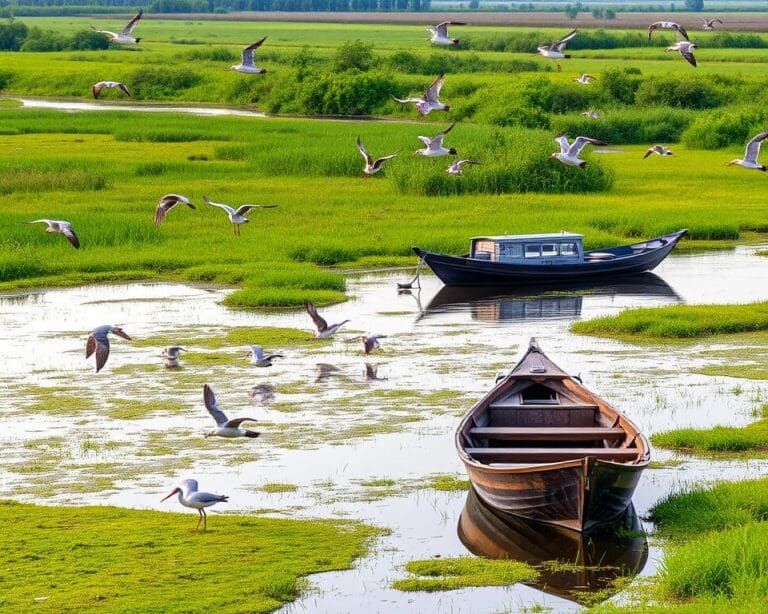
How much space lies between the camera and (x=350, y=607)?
11.8m

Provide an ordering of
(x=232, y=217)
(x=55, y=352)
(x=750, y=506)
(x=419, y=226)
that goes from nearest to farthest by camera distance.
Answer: (x=750, y=506), (x=55, y=352), (x=232, y=217), (x=419, y=226)

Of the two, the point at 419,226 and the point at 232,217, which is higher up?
the point at 232,217

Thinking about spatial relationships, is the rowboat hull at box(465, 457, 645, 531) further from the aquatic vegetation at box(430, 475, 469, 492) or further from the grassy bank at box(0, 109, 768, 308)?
the grassy bank at box(0, 109, 768, 308)

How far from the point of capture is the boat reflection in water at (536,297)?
2670 centimetres

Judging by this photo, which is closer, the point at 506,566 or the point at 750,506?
the point at 506,566

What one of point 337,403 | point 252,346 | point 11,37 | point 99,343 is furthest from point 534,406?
point 11,37

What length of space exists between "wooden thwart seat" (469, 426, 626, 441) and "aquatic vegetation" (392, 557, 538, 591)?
247cm

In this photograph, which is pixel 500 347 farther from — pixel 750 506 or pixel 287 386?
pixel 750 506

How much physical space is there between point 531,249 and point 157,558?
59.3ft

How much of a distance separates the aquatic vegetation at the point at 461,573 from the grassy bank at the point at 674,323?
11.2 metres

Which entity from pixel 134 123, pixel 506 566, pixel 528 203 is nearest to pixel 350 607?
pixel 506 566

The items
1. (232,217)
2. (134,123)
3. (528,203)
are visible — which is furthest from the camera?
(134,123)

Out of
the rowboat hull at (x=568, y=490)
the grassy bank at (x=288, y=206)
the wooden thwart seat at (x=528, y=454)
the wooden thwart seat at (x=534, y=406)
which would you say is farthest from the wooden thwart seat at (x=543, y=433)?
the grassy bank at (x=288, y=206)

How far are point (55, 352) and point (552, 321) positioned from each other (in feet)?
28.4
